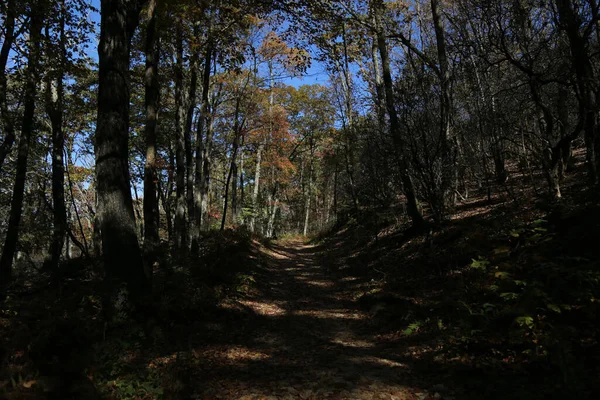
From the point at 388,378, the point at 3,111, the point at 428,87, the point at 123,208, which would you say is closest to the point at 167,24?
the point at 3,111

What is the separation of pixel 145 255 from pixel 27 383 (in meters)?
4.98

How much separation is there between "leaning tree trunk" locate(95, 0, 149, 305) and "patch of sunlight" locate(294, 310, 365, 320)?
3.73m

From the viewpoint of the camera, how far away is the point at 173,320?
639 centimetres

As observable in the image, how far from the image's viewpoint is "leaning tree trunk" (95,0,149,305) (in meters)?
6.07

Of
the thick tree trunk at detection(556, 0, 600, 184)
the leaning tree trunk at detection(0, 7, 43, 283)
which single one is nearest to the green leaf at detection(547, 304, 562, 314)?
the thick tree trunk at detection(556, 0, 600, 184)

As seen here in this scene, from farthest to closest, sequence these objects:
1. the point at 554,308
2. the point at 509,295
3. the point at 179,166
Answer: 1. the point at 179,166
2. the point at 509,295
3. the point at 554,308

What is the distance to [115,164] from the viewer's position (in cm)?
621

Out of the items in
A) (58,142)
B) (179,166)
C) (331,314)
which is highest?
(58,142)

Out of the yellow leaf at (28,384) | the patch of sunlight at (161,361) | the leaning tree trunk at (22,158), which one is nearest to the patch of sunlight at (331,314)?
the patch of sunlight at (161,361)

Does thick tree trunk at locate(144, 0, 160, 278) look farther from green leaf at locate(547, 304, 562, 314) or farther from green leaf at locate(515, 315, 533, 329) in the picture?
green leaf at locate(547, 304, 562, 314)

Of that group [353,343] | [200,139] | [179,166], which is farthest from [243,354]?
[200,139]

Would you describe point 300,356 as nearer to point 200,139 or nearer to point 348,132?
point 200,139

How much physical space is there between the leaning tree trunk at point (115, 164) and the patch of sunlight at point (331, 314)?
3.73m

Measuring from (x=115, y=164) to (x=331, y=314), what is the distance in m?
5.70
